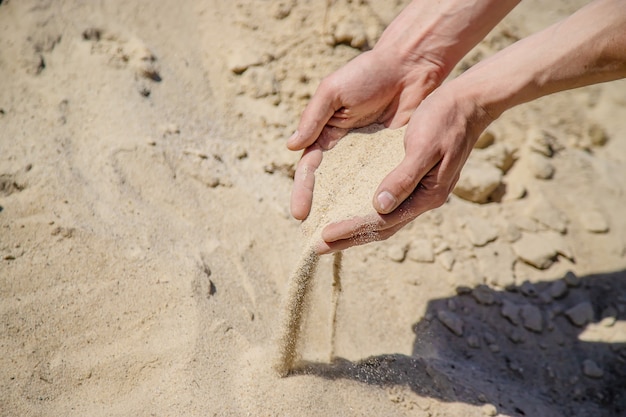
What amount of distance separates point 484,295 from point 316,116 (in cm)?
116

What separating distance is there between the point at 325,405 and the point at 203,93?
1.73 meters

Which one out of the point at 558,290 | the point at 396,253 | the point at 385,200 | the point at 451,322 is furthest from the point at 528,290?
the point at 385,200

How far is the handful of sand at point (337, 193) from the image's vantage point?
158cm

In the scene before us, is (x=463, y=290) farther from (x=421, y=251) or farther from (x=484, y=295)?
(x=421, y=251)

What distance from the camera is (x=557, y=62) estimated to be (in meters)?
1.56

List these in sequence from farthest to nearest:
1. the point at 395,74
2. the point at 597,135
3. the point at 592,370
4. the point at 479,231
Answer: the point at 597,135 → the point at 479,231 → the point at 592,370 → the point at 395,74

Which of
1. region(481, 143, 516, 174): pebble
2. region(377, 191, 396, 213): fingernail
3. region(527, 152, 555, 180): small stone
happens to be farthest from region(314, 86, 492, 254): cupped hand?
region(527, 152, 555, 180): small stone

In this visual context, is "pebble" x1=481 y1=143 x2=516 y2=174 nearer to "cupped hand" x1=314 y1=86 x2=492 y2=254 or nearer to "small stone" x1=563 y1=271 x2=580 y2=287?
→ "small stone" x1=563 y1=271 x2=580 y2=287

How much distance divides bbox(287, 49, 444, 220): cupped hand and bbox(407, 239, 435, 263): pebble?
0.67 m

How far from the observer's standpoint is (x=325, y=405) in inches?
63.9

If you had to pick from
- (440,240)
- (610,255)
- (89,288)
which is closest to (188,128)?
(89,288)

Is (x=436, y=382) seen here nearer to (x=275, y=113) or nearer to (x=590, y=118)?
(x=275, y=113)

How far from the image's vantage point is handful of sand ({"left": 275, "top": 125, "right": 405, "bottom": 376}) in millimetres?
1579

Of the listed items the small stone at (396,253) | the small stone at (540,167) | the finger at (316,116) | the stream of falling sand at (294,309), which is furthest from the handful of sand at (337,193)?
the small stone at (540,167)
